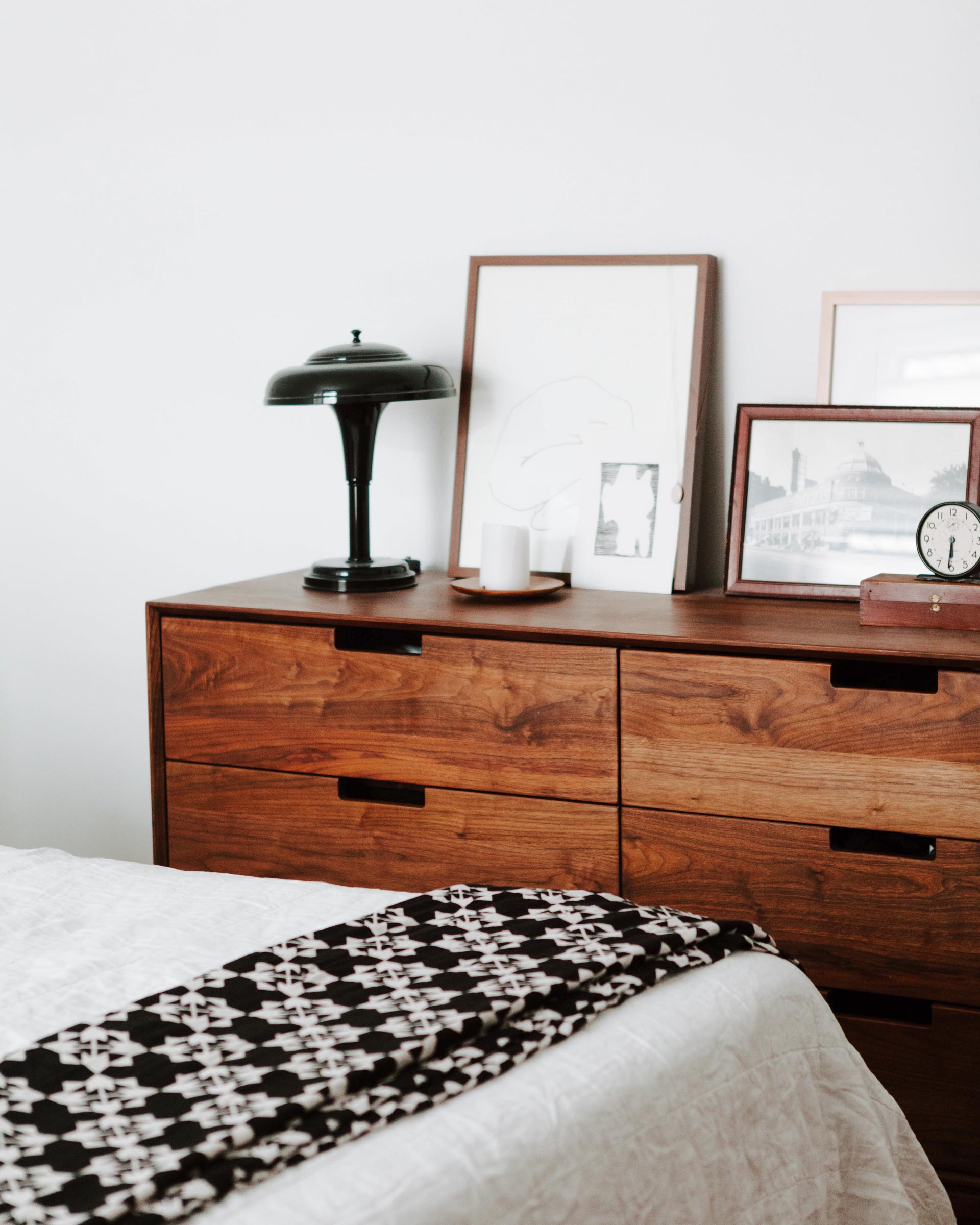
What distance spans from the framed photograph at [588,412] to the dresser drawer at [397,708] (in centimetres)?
38

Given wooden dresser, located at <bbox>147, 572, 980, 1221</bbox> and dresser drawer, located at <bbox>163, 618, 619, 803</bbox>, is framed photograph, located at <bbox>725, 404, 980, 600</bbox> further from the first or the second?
dresser drawer, located at <bbox>163, 618, 619, 803</bbox>

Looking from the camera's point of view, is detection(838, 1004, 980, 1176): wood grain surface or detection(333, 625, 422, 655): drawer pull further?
detection(333, 625, 422, 655): drawer pull

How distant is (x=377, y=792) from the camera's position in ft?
6.10

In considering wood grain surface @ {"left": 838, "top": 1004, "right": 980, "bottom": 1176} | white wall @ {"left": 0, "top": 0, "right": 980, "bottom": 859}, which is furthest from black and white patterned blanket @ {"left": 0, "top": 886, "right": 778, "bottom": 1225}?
white wall @ {"left": 0, "top": 0, "right": 980, "bottom": 859}

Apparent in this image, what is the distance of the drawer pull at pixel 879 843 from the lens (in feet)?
5.13

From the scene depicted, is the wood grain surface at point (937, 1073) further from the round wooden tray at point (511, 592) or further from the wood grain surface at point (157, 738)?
the wood grain surface at point (157, 738)

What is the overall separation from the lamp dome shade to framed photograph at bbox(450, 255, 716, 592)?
0.18 m

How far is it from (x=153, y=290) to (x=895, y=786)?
166 centimetres

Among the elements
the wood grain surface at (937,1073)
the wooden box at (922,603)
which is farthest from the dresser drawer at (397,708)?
the wood grain surface at (937,1073)

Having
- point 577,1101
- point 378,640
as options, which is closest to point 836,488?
point 378,640

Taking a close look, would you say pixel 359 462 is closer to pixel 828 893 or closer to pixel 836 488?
pixel 836 488

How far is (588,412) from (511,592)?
0.37m

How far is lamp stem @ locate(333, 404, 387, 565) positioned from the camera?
1992 millimetres

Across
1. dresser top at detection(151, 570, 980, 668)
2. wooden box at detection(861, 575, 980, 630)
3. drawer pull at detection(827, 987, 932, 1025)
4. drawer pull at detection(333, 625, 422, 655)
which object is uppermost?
wooden box at detection(861, 575, 980, 630)
